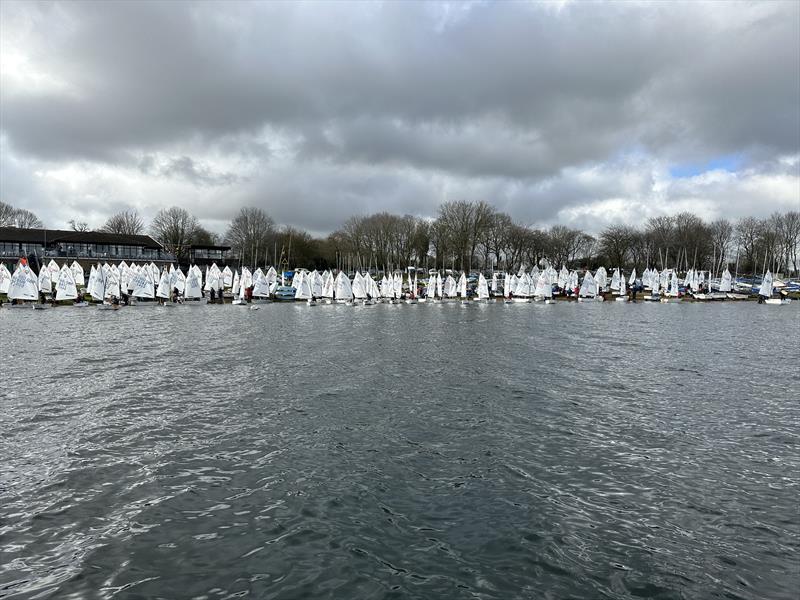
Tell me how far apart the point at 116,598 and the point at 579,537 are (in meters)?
6.50

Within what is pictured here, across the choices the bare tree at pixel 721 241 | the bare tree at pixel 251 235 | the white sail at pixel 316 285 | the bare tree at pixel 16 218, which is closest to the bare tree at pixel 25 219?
the bare tree at pixel 16 218

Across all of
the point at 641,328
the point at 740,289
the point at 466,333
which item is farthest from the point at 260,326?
the point at 740,289

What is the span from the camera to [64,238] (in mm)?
110250

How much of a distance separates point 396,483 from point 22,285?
62068mm

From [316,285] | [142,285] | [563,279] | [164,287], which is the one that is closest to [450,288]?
[316,285]

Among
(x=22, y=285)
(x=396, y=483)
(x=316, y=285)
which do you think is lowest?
(x=396, y=483)

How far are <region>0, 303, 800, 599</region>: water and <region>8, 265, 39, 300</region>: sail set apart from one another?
43.3 meters

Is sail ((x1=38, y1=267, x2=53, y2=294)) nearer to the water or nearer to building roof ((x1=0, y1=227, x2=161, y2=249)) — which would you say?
building roof ((x1=0, y1=227, x2=161, y2=249))

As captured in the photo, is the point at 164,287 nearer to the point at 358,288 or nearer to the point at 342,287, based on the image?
the point at 342,287

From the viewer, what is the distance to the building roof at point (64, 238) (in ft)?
359

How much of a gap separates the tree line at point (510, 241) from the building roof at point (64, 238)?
1409 cm

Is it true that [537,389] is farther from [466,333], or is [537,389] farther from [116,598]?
[466,333]

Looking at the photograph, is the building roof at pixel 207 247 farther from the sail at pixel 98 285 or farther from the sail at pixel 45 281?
the sail at pixel 98 285

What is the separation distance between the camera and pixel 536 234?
14688cm
